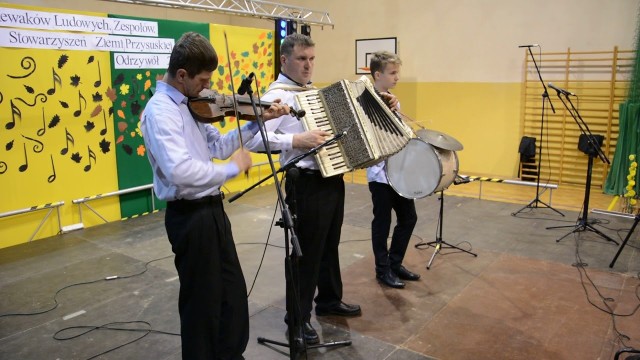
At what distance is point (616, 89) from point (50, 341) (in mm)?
7474

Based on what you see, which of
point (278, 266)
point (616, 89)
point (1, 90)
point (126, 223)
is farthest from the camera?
→ point (616, 89)

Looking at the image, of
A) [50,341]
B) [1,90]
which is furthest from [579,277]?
[1,90]

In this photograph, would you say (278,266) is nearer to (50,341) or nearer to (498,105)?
(50,341)

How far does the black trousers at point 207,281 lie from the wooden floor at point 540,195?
4.98m

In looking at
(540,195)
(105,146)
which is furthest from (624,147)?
(105,146)

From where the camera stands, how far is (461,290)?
3811 mm

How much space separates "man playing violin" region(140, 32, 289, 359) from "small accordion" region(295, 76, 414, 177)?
40 centimetres

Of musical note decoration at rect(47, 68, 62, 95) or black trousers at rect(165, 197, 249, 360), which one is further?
musical note decoration at rect(47, 68, 62, 95)

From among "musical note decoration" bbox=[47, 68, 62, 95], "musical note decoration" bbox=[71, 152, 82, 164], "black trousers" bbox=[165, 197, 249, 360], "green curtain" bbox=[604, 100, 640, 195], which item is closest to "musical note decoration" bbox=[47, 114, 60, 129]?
"musical note decoration" bbox=[47, 68, 62, 95]

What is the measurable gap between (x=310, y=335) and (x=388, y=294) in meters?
0.91

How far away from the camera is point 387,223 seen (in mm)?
3744

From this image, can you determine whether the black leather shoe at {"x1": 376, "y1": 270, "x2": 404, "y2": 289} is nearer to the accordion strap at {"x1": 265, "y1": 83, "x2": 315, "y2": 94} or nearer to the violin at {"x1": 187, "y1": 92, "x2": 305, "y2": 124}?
the accordion strap at {"x1": 265, "y1": 83, "x2": 315, "y2": 94}

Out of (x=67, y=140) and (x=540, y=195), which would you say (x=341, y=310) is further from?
(x=540, y=195)

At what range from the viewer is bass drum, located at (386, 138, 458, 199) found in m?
3.60
